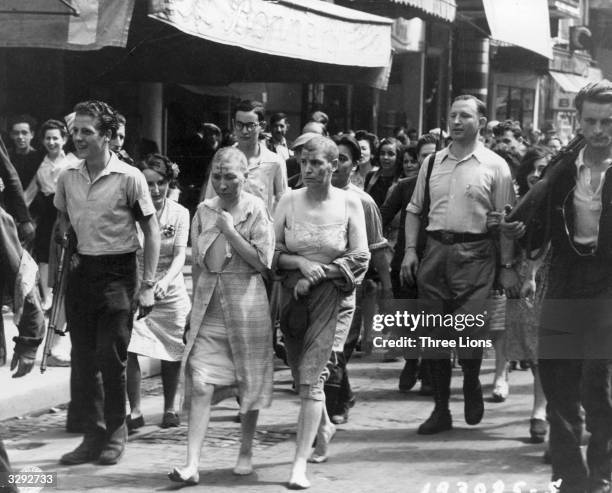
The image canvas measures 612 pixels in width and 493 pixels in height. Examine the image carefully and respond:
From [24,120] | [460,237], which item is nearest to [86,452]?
[460,237]

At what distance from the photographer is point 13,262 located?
5242mm

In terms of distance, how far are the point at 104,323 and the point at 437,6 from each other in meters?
10.8

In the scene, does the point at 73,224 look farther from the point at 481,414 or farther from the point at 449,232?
the point at 481,414

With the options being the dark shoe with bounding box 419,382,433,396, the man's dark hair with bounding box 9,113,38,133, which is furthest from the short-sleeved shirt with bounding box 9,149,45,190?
the dark shoe with bounding box 419,382,433,396

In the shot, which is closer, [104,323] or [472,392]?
[104,323]

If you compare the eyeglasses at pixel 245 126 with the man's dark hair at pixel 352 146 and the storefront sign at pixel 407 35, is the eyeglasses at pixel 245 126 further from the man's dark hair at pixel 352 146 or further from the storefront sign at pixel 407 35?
the storefront sign at pixel 407 35

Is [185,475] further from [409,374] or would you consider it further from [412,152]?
[412,152]

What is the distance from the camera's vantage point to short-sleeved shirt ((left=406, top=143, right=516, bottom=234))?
7.15 meters

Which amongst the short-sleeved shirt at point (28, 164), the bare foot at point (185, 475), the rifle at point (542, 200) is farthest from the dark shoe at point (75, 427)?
the short-sleeved shirt at point (28, 164)

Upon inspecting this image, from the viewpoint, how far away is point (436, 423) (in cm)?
720

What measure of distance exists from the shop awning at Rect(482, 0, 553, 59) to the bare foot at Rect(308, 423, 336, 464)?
6.09 meters

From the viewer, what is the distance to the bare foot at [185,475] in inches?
227

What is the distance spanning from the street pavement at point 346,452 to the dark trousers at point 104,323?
28 centimetres

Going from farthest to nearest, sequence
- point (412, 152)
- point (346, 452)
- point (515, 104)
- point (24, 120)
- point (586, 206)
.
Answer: point (515, 104), point (24, 120), point (412, 152), point (346, 452), point (586, 206)
